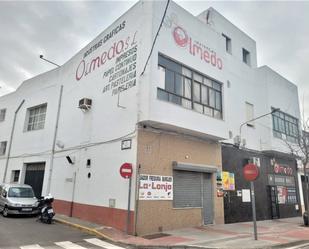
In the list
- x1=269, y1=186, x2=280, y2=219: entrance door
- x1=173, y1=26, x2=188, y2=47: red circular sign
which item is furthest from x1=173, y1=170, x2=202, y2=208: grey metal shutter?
x1=269, y1=186, x2=280, y2=219: entrance door

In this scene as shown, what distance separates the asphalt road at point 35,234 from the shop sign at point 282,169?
1485 centimetres

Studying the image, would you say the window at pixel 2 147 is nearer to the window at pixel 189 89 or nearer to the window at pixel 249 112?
the window at pixel 189 89

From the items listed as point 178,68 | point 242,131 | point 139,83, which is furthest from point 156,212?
point 242,131

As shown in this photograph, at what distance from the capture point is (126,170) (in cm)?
1095

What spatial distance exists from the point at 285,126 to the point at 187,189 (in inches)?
477

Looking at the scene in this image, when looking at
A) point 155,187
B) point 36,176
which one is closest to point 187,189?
point 155,187

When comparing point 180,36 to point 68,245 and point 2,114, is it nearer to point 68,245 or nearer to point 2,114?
point 68,245

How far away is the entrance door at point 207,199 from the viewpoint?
14.2m

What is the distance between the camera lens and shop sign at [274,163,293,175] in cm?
2044

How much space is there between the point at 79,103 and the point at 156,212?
24.1ft

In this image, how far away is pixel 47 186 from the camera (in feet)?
56.0

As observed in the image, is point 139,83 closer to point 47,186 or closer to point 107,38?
point 107,38

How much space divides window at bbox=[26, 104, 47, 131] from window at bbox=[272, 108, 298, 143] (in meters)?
16.4

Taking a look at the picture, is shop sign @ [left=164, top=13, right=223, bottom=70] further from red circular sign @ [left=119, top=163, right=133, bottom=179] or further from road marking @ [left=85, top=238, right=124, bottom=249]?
road marking @ [left=85, top=238, right=124, bottom=249]
